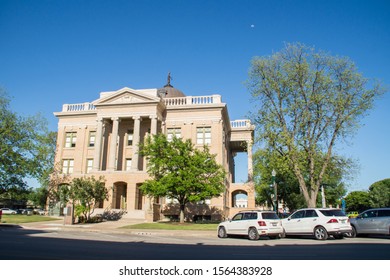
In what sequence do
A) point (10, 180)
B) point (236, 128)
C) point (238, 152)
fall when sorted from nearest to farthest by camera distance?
point (10, 180) < point (236, 128) < point (238, 152)

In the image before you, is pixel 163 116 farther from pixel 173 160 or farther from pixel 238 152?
pixel 238 152

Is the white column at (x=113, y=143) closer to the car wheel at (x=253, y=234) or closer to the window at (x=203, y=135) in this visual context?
the window at (x=203, y=135)

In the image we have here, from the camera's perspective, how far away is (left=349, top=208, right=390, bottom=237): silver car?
18156 millimetres

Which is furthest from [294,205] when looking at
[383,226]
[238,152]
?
[383,226]

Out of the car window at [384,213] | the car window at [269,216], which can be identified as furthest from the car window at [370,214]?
the car window at [269,216]

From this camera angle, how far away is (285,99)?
1177 inches

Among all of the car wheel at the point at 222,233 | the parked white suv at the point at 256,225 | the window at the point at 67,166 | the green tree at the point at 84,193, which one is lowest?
the car wheel at the point at 222,233

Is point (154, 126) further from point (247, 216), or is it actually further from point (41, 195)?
point (41, 195)

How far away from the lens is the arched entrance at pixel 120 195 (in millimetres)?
38812

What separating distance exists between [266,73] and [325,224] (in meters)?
17.3

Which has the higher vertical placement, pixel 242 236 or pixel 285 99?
pixel 285 99

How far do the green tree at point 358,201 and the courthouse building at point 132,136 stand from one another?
72.9 metres

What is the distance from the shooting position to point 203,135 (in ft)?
136

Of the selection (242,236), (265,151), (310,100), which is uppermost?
(310,100)
